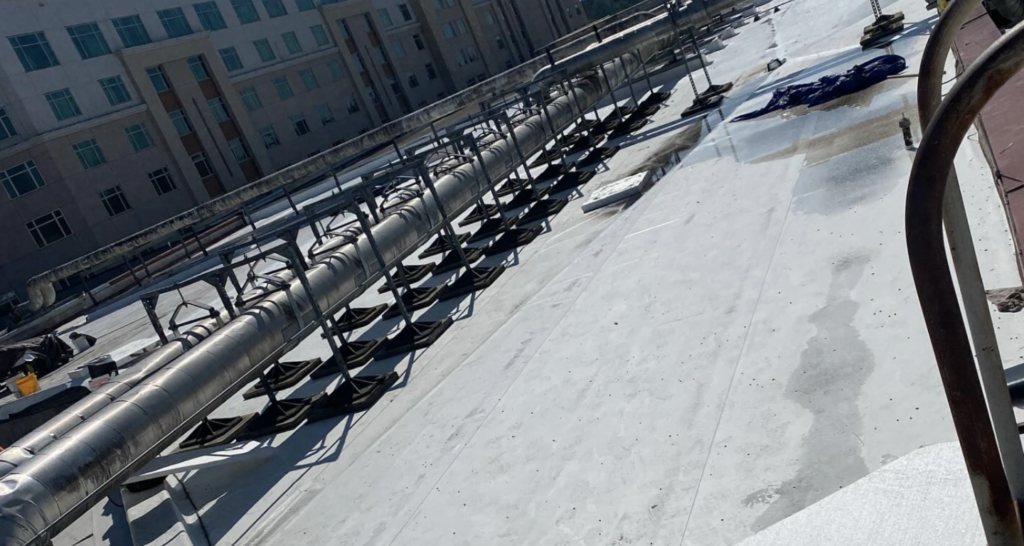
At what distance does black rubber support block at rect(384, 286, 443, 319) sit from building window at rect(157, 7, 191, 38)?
120 feet

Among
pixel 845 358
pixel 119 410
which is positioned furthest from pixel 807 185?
pixel 119 410

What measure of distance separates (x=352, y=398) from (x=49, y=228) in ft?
117

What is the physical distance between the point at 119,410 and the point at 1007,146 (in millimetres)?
10345

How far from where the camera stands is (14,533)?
8.49 meters

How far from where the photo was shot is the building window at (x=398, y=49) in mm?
60375

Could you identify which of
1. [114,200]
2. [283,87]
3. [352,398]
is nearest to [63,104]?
[114,200]

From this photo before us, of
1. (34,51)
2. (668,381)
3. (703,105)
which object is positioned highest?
(34,51)

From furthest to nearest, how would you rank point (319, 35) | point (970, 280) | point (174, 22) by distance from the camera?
point (319, 35)
point (174, 22)
point (970, 280)

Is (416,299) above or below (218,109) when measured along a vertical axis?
below

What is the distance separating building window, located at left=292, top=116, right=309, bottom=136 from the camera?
52.0 metres

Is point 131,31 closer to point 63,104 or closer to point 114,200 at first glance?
point 63,104

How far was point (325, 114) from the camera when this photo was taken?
5400 cm

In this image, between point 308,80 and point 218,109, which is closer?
point 218,109

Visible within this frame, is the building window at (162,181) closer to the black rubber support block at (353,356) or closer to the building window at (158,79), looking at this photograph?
the building window at (158,79)
